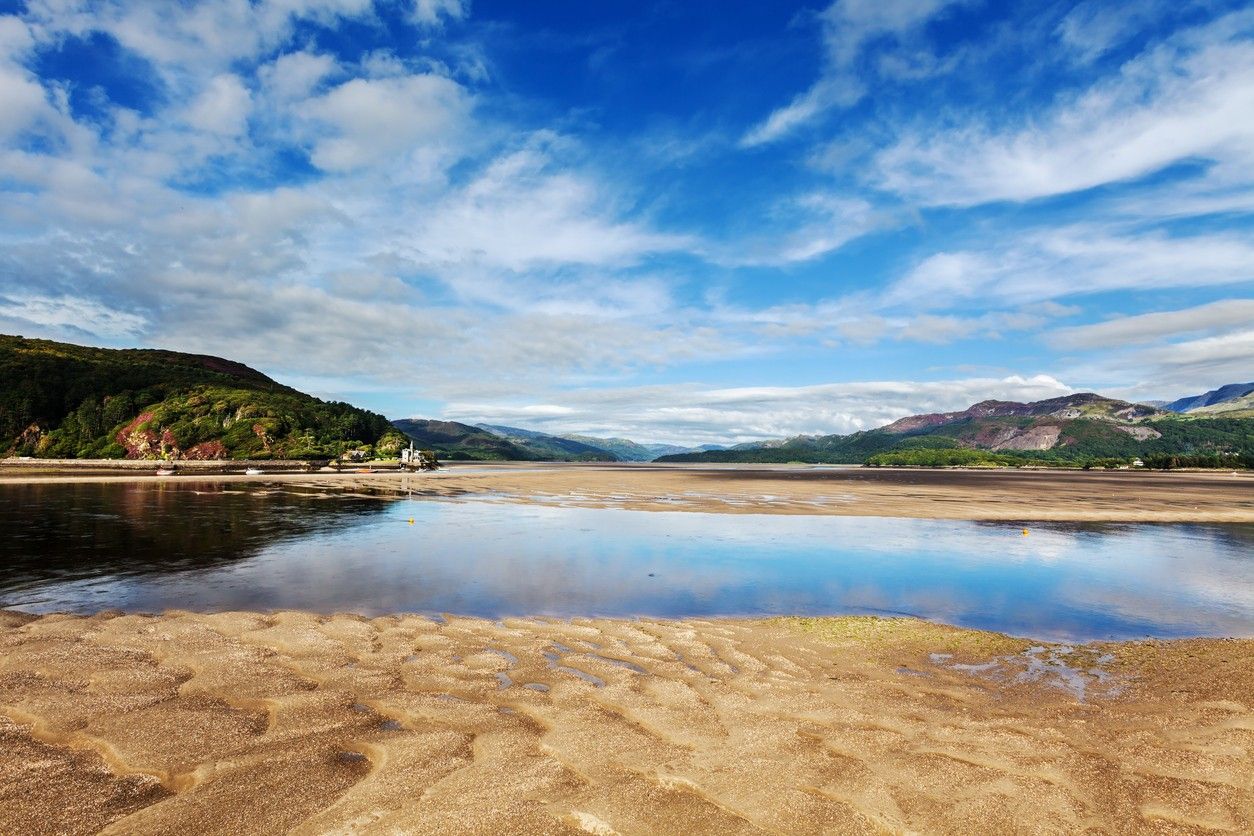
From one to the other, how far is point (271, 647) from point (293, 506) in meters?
45.5

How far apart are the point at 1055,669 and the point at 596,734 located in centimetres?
1286

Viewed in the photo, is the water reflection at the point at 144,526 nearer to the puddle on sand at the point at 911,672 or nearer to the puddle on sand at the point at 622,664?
the puddle on sand at the point at 622,664

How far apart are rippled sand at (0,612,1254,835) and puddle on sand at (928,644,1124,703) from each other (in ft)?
0.31

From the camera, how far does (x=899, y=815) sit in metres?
7.37

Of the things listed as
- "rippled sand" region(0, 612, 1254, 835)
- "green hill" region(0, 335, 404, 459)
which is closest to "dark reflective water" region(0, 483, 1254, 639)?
"rippled sand" region(0, 612, 1254, 835)

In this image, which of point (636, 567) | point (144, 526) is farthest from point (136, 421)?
point (636, 567)

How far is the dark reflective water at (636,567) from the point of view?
21031 mm

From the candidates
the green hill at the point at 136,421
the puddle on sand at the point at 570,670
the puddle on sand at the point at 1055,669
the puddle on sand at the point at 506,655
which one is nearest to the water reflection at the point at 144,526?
the puddle on sand at the point at 506,655

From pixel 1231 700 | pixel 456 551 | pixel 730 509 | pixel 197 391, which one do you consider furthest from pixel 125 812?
pixel 197 391

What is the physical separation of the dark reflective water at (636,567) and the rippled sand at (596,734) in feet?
16.0

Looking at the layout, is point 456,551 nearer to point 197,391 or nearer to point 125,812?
point 125,812

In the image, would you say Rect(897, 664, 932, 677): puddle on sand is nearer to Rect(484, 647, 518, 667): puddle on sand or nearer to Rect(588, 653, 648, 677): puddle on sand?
Rect(588, 653, 648, 677): puddle on sand

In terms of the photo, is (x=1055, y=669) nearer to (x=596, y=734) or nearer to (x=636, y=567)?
(x=596, y=734)

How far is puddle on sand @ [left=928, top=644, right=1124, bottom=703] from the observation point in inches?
531
